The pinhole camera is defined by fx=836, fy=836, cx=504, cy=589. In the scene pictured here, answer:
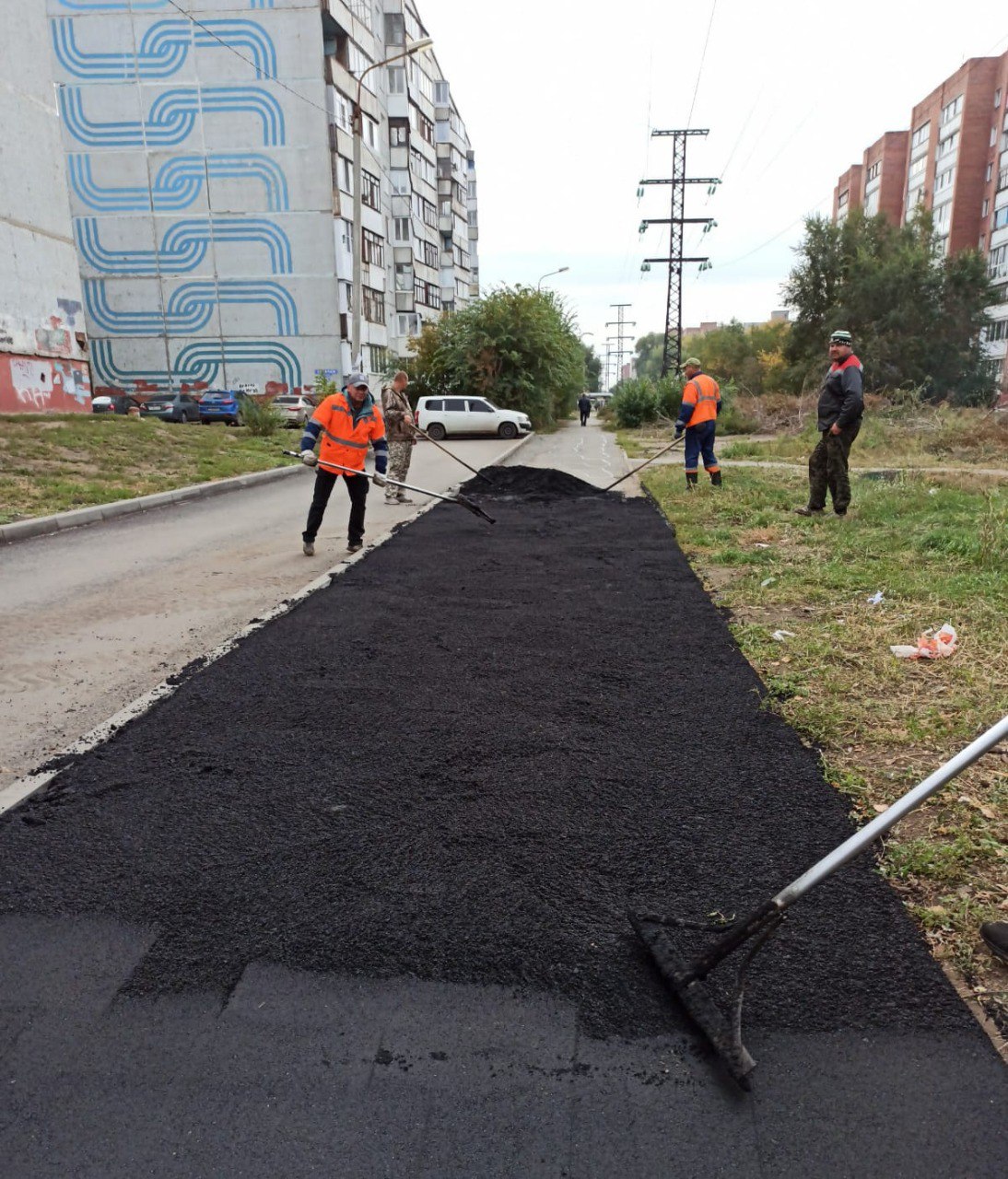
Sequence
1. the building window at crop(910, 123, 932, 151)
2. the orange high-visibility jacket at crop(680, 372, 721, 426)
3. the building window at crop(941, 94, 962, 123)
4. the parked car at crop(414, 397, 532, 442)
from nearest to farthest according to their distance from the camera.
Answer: the orange high-visibility jacket at crop(680, 372, 721, 426) < the parked car at crop(414, 397, 532, 442) < the building window at crop(941, 94, 962, 123) < the building window at crop(910, 123, 932, 151)

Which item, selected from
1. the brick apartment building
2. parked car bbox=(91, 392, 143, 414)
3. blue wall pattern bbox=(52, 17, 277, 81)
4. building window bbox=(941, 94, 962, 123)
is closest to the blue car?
parked car bbox=(91, 392, 143, 414)

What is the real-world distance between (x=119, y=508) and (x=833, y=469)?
30.0ft

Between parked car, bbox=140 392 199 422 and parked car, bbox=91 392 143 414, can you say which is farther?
parked car, bbox=91 392 143 414

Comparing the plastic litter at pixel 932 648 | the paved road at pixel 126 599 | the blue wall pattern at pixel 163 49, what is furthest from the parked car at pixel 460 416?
the plastic litter at pixel 932 648

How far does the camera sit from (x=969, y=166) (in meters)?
56.2

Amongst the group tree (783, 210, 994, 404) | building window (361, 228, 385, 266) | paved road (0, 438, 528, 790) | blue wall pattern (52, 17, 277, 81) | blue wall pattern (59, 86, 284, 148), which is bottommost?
paved road (0, 438, 528, 790)

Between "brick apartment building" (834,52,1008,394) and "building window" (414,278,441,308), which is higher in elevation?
"brick apartment building" (834,52,1008,394)

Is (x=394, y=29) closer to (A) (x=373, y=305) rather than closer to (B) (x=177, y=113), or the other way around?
(A) (x=373, y=305)

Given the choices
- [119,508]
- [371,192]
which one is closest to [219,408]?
[371,192]

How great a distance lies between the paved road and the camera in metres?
4.37

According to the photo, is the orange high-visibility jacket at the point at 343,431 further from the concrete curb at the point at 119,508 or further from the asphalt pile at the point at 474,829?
the concrete curb at the point at 119,508

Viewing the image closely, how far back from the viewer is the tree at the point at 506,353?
3434 cm

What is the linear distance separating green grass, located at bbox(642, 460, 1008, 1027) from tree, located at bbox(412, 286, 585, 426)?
83.6 feet

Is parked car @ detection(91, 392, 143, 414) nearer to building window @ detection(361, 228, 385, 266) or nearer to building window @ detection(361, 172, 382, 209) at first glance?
building window @ detection(361, 228, 385, 266)
